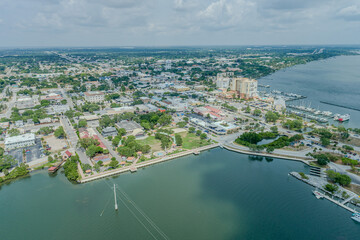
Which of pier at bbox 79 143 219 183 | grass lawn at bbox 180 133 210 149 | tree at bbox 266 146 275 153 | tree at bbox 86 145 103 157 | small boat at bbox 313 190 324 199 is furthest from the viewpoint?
grass lawn at bbox 180 133 210 149

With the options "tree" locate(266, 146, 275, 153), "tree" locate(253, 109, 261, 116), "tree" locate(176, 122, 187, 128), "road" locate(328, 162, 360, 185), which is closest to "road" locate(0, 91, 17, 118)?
"tree" locate(176, 122, 187, 128)

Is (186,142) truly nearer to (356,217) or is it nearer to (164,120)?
(164,120)

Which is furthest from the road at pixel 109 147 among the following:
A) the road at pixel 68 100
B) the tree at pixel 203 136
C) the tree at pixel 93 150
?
the road at pixel 68 100

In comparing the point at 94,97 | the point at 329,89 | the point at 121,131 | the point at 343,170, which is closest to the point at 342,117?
the point at 343,170

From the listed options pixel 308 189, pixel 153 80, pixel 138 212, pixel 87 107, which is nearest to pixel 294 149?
pixel 308 189

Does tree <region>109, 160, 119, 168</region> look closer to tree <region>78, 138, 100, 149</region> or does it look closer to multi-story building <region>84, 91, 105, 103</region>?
tree <region>78, 138, 100, 149</region>

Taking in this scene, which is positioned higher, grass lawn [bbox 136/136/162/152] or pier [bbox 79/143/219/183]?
grass lawn [bbox 136/136/162/152]

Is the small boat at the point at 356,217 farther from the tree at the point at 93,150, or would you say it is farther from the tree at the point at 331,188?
the tree at the point at 93,150
